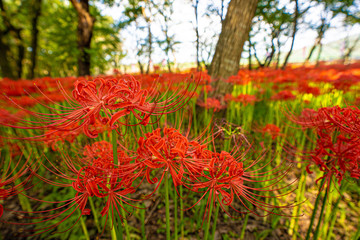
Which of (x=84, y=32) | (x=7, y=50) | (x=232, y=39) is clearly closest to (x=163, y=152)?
(x=232, y=39)

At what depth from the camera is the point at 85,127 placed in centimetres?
69

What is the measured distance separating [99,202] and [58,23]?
27.3ft

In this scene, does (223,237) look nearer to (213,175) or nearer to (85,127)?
(213,175)

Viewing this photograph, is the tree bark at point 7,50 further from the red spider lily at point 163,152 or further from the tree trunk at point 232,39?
the red spider lily at point 163,152

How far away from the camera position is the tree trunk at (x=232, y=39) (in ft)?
8.98

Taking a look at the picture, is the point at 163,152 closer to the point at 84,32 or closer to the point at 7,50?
the point at 84,32

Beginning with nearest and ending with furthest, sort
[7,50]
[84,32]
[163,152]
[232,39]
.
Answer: [163,152]
[232,39]
[84,32]
[7,50]

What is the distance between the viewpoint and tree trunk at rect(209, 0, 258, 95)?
8.98 feet

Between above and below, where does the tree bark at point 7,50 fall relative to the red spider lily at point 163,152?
above

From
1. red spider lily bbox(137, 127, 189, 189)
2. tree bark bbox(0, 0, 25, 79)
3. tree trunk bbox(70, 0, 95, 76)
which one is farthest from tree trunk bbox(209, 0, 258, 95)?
tree bark bbox(0, 0, 25, 79)

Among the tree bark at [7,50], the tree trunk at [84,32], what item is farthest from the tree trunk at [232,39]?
the tree bark at [7,50]

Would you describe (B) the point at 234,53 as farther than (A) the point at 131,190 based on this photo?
Yes

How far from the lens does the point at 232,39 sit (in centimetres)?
284

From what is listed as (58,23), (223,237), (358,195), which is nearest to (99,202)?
(223,237)
